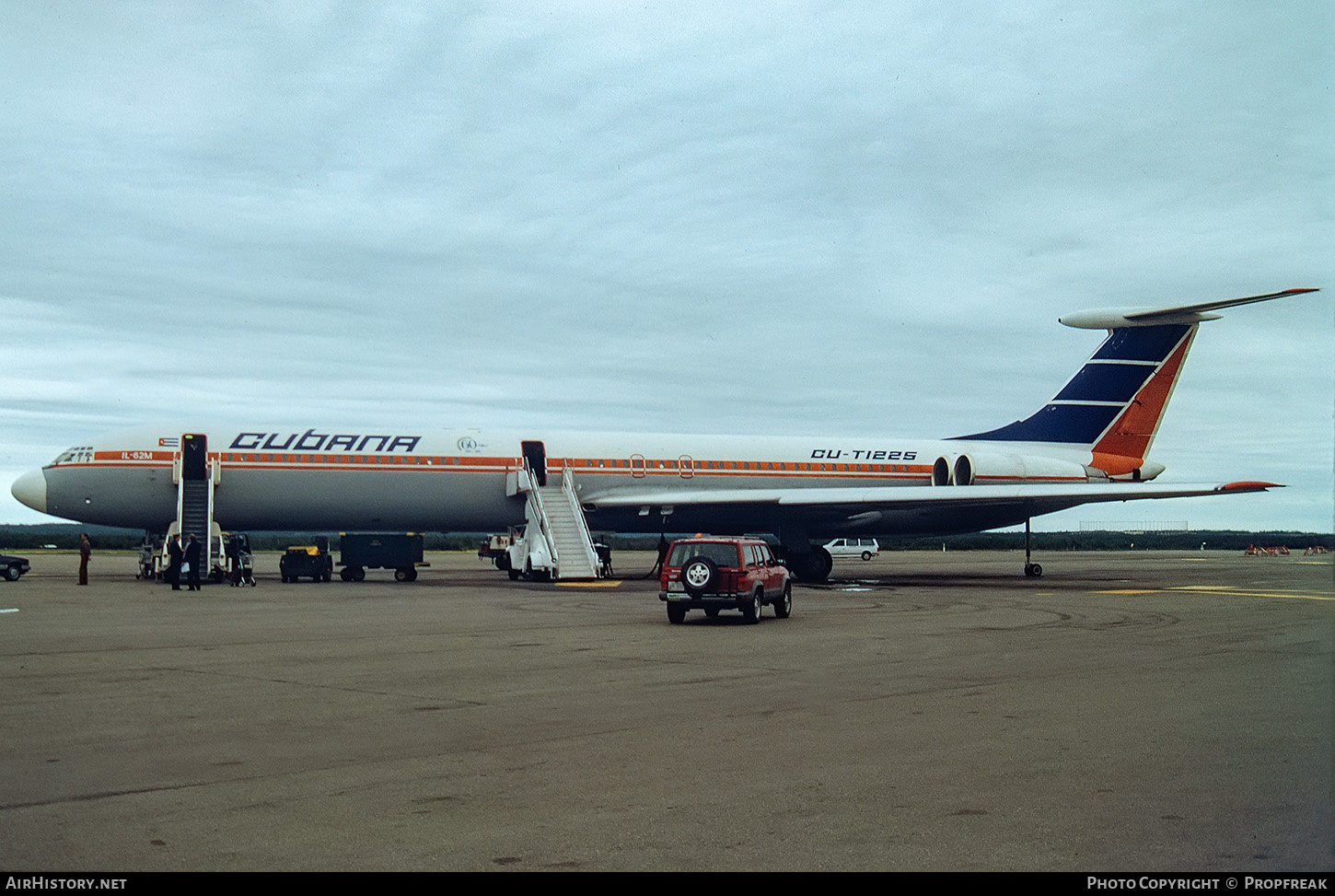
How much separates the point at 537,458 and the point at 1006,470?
616 inches

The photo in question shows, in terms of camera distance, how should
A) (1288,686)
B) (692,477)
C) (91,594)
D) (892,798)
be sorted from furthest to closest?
(692,477)
(91,594)
(1288,686)
(892,798)

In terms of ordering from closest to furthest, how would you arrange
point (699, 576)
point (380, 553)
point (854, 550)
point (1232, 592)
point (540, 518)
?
point (699, 576)
point (1232, 592)
point (540, 518)
point (380, 553)
point (854, 550)

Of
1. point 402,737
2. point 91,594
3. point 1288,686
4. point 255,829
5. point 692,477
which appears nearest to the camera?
point 255,829

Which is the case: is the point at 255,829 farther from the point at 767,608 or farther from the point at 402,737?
the point at 767,608

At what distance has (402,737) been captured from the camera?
29.6 feet

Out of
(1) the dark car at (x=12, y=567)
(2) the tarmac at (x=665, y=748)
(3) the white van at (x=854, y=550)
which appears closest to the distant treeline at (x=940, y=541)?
(3) the white van at (x=854, y=550)

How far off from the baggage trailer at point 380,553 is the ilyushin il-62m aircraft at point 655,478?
3.33 feet

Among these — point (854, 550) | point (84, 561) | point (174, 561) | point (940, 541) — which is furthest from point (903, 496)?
point (940, 541)

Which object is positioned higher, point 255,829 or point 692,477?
point 692,477

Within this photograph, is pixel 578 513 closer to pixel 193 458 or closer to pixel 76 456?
pixel 193 458

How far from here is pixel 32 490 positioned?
3203 centimetres

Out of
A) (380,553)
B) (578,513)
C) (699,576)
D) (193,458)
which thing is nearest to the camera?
(699,576)
